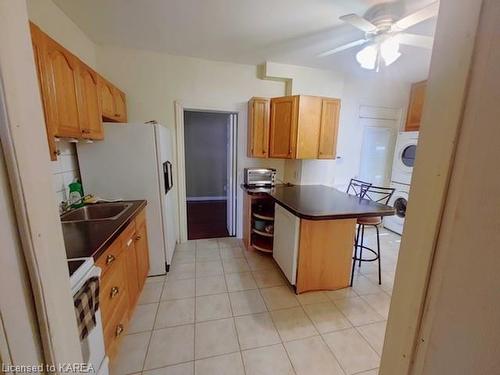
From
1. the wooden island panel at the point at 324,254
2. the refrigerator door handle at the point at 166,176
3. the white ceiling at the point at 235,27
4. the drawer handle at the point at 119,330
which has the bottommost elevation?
the drawer handle at the point at 119,330

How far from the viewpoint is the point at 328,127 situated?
2879 millimetres

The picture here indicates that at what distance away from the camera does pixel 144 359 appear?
147 cm

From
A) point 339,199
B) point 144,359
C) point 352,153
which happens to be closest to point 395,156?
point 352,153

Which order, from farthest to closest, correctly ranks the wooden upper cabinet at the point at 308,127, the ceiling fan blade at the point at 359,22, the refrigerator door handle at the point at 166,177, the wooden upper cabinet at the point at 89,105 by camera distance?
the wooden upper cabinet at the point at 308,127
the refrigerator door handle at the point at 166,177
the wooden upper cabinet at the point at 89,105
the ceiling fan blade at the point at 359,22

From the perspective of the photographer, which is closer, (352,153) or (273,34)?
(273,34)

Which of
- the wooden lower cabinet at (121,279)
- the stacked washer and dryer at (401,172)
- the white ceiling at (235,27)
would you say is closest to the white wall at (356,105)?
the stacked washer and dryer at (401,172)

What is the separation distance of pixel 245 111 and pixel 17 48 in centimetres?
283

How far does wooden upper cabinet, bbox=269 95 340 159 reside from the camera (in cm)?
277

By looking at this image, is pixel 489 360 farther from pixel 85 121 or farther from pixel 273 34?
pixel 273 34

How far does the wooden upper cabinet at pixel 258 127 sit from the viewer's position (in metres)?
2.93

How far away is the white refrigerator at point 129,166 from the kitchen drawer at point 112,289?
0.74 m

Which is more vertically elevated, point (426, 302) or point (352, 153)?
point (352, 153)

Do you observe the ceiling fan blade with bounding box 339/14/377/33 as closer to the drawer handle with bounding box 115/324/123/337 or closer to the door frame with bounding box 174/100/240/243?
the door frame with bounding box 174/100/240/243

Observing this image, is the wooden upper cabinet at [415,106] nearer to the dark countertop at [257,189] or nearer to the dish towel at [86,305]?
the dark countertop at [257,189]
